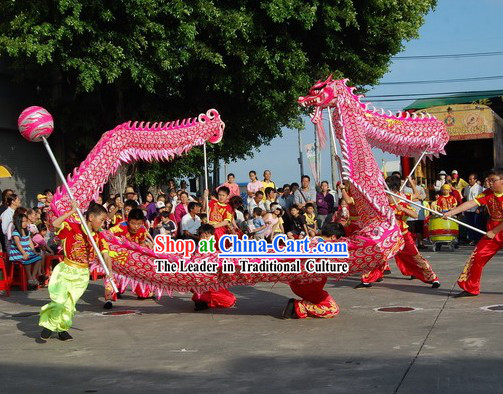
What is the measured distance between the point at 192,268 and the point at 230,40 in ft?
33.9

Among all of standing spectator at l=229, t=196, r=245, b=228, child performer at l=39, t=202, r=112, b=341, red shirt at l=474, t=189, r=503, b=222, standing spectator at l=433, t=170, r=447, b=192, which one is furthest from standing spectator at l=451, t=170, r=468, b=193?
child performer at l=39, t=202, r=112, b=341

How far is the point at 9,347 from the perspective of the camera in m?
8.57

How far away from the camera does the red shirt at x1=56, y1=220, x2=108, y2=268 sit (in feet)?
29.4

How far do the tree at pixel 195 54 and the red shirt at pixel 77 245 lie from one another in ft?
30.3

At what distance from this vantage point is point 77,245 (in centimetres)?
900

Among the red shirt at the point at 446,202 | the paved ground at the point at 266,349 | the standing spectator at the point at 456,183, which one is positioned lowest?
the paved ground at the point at 266,349

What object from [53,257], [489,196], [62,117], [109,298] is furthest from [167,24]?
[489,196]

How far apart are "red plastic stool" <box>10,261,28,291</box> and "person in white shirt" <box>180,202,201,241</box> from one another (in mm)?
2818

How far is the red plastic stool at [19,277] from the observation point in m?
13.8

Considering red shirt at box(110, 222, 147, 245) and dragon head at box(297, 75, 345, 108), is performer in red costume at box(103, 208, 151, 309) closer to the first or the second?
red shirt at box(110, 222, 147, 245)

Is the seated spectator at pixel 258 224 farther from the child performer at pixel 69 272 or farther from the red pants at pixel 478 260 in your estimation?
the child performer at pixel 69 272

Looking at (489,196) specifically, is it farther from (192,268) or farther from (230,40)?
(230,40)

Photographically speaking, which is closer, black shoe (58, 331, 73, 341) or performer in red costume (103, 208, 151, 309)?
black shoe (58, 331, 73, 341)

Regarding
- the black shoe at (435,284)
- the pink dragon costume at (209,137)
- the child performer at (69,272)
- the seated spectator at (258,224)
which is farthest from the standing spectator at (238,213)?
the child performer at (69,272)
